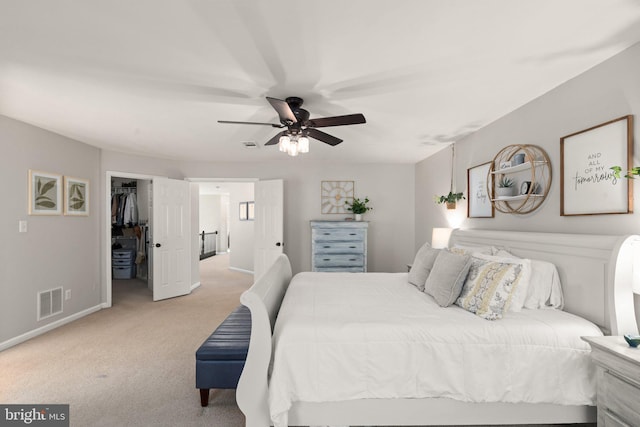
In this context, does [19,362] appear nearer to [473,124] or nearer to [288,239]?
[288,239]

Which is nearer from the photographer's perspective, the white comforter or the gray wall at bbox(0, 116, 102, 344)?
the white comforter

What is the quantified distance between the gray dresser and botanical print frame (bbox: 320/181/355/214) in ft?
2.06

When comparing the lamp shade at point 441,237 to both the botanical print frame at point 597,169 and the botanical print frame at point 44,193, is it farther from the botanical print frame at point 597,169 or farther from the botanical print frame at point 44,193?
the botanical print frame at point 44,193

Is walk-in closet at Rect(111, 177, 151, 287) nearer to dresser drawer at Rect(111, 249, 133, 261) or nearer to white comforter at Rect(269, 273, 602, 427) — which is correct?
dresser drawer at Rect(111, 249, 133, 261)

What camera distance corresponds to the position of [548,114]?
2.49 metres

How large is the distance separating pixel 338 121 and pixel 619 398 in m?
2.34

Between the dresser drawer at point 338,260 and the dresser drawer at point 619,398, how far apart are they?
11.4 feet

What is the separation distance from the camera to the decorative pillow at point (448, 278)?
2262 mm

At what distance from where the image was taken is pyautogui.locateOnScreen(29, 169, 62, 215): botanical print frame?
11.2 ft

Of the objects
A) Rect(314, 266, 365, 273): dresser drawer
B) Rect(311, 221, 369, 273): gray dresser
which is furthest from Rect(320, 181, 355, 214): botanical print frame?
Rect(314, 266, 365, 273): dresser drawer

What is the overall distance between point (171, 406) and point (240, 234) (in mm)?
5763

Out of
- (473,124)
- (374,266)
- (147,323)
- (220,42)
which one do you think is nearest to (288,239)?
(374,266)

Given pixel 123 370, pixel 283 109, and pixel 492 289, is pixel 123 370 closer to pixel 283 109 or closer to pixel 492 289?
pixel 283 109

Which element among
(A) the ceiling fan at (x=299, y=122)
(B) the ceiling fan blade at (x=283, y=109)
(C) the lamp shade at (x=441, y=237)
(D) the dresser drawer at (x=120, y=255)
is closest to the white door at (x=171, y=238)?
(D) the dresser drawer at (x=120, y=255)
